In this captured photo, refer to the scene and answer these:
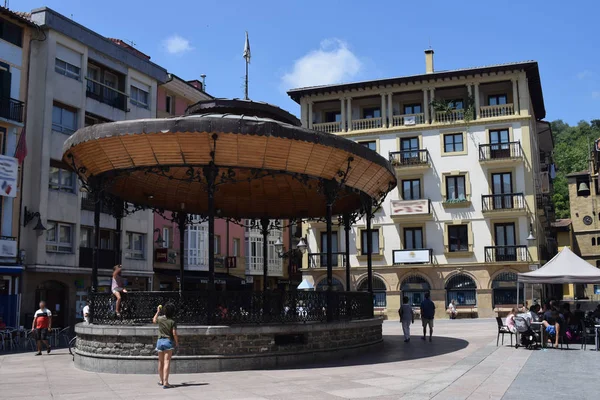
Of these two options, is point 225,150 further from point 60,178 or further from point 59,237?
point 60,178

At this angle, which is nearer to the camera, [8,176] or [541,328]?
[541,328]

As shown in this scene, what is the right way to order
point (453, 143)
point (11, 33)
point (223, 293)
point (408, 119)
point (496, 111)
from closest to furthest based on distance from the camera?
point (223, 293), point (11, 33), point (496, 111), point (453, 143), point (408, 119)

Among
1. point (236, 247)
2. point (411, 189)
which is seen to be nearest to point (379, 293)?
point (411, 189)

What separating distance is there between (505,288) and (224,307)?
3390 cm

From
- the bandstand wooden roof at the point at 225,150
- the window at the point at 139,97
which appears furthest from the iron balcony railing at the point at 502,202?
the bandstand wooden roof at the point at 225,150

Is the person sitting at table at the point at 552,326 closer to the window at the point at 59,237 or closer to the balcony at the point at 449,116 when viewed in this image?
the window at the point at 59,237

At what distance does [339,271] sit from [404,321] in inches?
1109

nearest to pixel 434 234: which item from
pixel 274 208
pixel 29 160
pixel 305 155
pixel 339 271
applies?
pixel 339 271

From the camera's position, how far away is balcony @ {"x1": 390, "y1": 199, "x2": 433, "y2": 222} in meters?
45.6

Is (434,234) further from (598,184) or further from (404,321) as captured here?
(598,184)

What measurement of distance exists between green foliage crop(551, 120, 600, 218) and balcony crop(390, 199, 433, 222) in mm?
56839

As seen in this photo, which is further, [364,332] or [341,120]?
[341,120]

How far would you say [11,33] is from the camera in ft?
97.2

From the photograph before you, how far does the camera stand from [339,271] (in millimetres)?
48375
